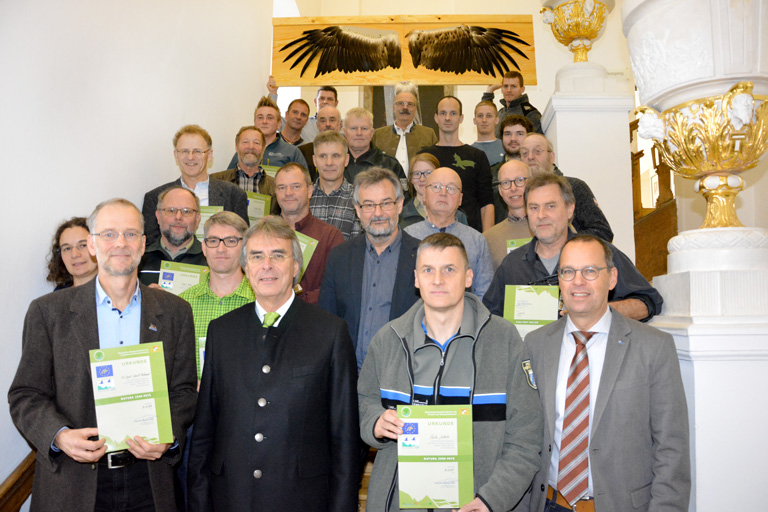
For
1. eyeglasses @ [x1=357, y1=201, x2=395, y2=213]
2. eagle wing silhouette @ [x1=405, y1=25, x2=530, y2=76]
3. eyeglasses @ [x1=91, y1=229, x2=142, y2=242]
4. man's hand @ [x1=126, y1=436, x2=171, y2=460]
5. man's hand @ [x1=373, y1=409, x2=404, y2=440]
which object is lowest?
man's hand @ [x1=126, y1=436, x2=171, y2=460]

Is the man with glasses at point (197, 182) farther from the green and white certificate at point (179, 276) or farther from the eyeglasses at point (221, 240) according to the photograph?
the eyeglasses at point (221, 240)

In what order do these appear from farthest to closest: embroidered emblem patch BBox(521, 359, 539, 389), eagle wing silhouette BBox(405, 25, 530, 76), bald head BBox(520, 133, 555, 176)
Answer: eagle wing silhouette BBox(405, 25, 530, 76), bald head BBox(520, 133, 555, 176), embroidered emblem patch BBox(521, 359, 539, 389)

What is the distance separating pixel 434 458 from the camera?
2010 millimetres

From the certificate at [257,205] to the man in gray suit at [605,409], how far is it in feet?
9.62

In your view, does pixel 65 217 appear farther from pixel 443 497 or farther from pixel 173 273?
pixel 443 497

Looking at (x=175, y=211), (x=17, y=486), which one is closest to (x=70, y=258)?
(x=175, y=211)

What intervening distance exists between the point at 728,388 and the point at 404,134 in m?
4.20

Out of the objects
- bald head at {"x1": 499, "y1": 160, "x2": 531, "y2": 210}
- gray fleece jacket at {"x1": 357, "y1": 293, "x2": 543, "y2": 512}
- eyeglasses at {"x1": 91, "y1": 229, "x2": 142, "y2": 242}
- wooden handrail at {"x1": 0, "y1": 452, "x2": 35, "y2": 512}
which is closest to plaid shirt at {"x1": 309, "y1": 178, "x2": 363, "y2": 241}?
bald head at {"x1": 499, "y1": 160, "x2": 531, "y2": 210}

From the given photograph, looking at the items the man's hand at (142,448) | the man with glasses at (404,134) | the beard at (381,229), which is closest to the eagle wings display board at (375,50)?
the man with glasses at (404,134)

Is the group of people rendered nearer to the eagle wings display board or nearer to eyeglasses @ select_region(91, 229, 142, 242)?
eyeglasses @ select_region(91, 229, 142, 242)

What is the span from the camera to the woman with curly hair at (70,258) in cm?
337

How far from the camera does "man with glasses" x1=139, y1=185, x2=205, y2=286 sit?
3.85 m

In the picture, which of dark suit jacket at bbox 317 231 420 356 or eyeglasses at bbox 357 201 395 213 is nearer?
dark suit jacket at bbox 317 231 420 356

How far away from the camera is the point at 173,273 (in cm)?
339
